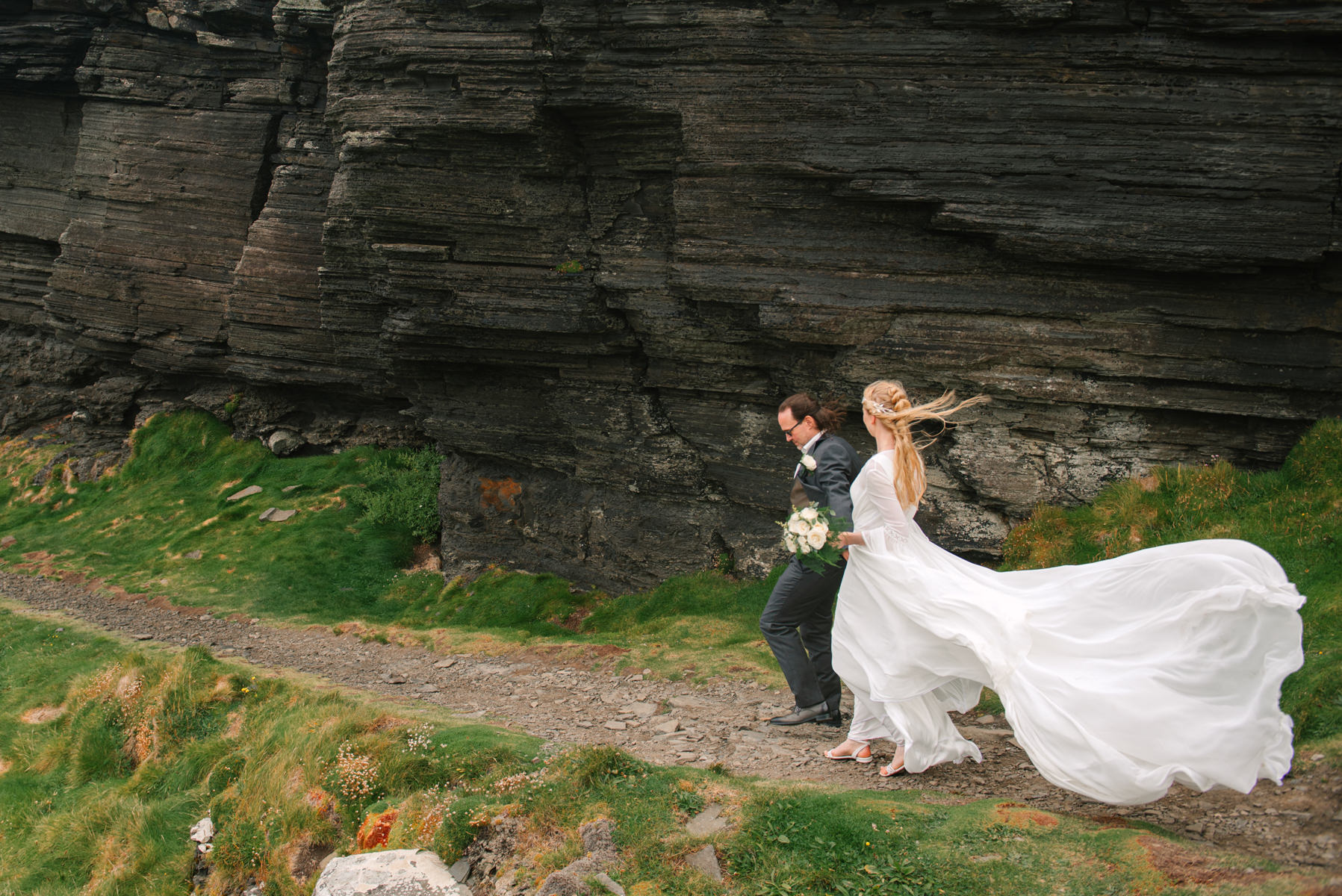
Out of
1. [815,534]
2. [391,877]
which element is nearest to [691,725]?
[815,534]

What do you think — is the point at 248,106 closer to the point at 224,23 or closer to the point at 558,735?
the point at 224,23

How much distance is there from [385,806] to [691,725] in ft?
10.2

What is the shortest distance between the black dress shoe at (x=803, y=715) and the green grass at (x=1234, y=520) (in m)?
3.98

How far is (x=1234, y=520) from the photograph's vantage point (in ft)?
31.7

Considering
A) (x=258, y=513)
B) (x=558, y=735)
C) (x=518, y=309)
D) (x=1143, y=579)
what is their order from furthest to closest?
(x=258, y=513) → (x=518, y=309) → (x=558, y=735) → (x=1143, y=579)

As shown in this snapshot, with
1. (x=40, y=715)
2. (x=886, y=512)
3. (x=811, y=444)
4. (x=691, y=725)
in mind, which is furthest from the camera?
(x=40, y=715)

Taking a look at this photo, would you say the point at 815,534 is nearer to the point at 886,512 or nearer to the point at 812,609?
the point at 886,512

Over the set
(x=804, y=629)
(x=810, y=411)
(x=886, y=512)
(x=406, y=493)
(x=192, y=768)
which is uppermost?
(x=810, y=411)

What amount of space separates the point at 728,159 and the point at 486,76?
3.97 meters

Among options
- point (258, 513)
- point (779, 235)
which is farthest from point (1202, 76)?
point (258, 513)

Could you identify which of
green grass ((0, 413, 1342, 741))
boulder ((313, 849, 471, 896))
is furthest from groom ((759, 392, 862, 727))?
boulder ((313, 849, 471, 896))

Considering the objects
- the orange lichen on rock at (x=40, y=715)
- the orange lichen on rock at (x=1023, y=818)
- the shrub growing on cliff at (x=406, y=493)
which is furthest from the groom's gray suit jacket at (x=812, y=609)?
the shrub growing on cliff at (x=406, y=493)

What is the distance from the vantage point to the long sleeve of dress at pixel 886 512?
6.88 metres

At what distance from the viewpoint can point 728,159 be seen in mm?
12117
